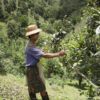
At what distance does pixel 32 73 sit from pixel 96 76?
1375 mm

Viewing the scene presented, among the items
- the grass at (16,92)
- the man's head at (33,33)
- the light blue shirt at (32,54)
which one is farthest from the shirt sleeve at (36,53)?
the grass at (16,92)

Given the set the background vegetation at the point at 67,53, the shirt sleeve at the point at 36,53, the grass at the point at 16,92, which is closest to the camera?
the background vegetation at the point at 67,53

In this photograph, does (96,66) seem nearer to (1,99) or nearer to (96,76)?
(96,76)

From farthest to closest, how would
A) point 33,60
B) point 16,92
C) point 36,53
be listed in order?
point 16,92 < point 33,60 < point 36,53

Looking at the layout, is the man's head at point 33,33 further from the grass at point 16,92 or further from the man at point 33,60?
the grass at point 16,92

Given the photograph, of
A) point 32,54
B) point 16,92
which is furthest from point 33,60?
point 16,92

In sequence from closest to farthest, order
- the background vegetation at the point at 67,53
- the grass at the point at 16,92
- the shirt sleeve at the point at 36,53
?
the background vegetation at the point at 67,53
the shirt sleeve at the point at 36,53
the grass at the point at 16,92

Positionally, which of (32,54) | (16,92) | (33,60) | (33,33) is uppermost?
(33,33)

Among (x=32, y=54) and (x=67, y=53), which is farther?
(x=67, y=53)

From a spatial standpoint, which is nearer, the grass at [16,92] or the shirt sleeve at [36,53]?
the shirt sleeve at [36,53]

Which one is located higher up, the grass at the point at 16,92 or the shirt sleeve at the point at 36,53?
the shirt sleeve at the point at 36,53

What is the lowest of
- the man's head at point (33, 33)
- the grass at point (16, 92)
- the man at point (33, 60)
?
the grass at point (16, 92)

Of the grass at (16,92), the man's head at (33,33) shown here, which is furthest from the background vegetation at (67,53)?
the man's head at (33,33)

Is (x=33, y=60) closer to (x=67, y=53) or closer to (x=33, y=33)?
(x=33, y=33)
